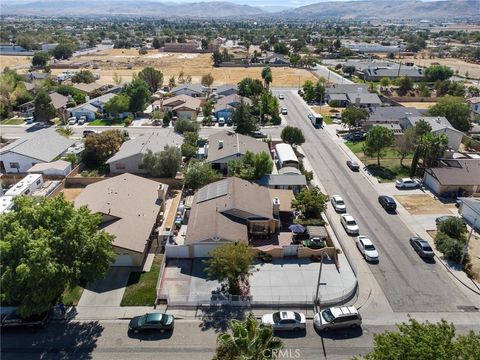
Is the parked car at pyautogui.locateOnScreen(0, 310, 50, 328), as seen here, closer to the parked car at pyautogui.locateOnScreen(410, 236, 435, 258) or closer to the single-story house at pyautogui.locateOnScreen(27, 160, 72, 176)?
the single-story house at pyautogui.locateOnScreen(27, 160, 72, 176)

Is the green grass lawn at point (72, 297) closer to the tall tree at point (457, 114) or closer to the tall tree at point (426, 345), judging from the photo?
the tall tree at point (426, 345)

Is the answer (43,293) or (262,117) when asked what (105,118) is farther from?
(43,293)

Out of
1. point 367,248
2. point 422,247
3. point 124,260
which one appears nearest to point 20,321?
point 124,260

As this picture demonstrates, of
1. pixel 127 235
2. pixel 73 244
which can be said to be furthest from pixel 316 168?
pixel 73 244

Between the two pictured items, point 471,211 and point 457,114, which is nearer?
point 471,211

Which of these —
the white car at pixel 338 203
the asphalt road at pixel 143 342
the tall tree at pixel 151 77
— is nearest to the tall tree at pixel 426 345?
the asphalt road at pixel 143 342

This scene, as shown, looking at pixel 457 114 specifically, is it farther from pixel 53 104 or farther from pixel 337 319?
pixel 53 104
